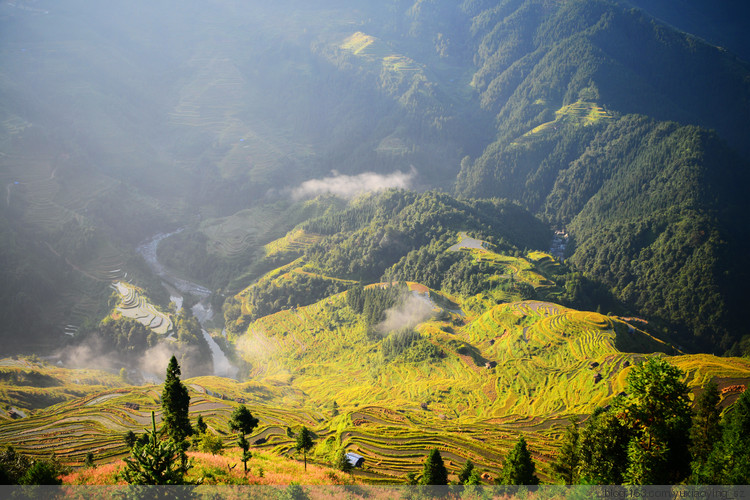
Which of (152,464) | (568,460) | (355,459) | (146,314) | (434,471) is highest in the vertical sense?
(146,314)

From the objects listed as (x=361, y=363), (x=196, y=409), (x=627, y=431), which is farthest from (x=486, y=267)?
(x=627, y=431)

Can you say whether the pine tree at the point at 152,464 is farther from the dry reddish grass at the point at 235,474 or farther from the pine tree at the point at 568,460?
the pine tree at the point at 568,460

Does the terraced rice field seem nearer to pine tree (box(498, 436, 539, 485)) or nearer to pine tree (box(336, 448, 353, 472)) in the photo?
pine tree (box(336, 448, 353, 472))

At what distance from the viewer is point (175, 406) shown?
1693 inches

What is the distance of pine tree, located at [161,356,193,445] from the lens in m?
42.4

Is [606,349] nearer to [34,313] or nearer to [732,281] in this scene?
[732,281]

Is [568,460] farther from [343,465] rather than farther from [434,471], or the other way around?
[343,465]

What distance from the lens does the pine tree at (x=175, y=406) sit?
139 ft

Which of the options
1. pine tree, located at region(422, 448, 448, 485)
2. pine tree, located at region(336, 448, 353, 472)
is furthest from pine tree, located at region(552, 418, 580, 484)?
pine tree, located at region(336, 448, 353, 472)

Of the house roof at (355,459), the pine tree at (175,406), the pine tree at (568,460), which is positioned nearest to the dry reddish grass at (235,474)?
the pine tree at (175,406)

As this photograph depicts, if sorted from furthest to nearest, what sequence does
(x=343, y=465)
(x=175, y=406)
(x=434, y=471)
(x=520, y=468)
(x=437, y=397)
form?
(x=437, y=397)
(x=343, y=465)
(x=434, y=471)
(x=520, y=468)
(x=175, y=406)

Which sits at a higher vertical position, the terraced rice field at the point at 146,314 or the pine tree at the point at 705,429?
the terraced rice field at the point at 146,314

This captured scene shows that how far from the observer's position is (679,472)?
37.3 metres

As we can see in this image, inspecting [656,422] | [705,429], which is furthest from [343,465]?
[705,429]
